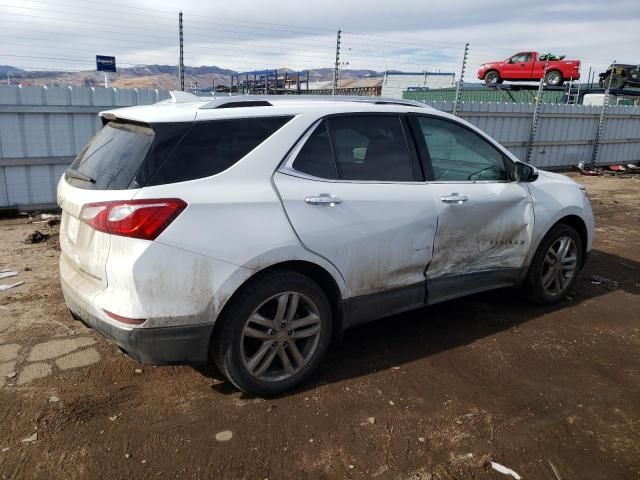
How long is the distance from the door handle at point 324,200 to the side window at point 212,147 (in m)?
0.45

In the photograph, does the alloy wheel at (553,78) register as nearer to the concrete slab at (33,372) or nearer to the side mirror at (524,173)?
the side mirror at (524,173)

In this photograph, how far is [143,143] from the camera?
9.21ft

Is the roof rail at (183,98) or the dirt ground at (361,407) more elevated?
the roof rail at (183,98)

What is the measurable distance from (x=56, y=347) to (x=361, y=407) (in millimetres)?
2233

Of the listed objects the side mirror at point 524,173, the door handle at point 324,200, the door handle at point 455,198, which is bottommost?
the door handle at point 455,198

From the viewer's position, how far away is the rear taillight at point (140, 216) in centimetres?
258

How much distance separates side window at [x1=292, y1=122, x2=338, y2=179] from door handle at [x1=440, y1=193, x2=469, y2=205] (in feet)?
3.00

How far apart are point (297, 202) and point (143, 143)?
0.90m

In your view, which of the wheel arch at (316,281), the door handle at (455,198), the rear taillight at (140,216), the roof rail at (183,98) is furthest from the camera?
the door handle at (455,198)

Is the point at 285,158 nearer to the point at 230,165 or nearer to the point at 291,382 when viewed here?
the point at 230,165

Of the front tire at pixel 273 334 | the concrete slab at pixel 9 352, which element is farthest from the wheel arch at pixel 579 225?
the concrete slab at pixel 9 352

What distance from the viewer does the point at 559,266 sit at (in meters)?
4.67

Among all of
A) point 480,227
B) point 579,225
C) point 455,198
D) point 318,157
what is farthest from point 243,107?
point 579,225

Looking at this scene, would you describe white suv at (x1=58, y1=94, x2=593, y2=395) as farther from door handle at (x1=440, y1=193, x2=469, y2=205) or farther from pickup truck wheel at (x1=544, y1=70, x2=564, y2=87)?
pickup truck wheel at (x1=544, y1=70, x2=564, y2=87)
